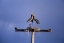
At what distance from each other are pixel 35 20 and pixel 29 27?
100 centimetres

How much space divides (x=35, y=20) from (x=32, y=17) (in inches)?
17.0

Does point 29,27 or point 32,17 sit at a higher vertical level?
point 32,17

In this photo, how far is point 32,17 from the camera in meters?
14.4

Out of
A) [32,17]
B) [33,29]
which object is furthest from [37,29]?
[32,17]

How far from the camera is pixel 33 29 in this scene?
14.0 meters

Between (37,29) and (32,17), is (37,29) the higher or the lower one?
the lower one

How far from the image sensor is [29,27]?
1406cm

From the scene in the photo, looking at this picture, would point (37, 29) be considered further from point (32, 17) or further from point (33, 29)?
point (32, 17)

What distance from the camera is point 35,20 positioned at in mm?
14547

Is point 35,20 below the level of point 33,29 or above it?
above

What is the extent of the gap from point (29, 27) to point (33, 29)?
16.6 inches

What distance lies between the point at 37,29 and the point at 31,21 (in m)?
1.17

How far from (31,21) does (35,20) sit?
1.42ft

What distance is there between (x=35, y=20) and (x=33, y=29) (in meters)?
1.02
